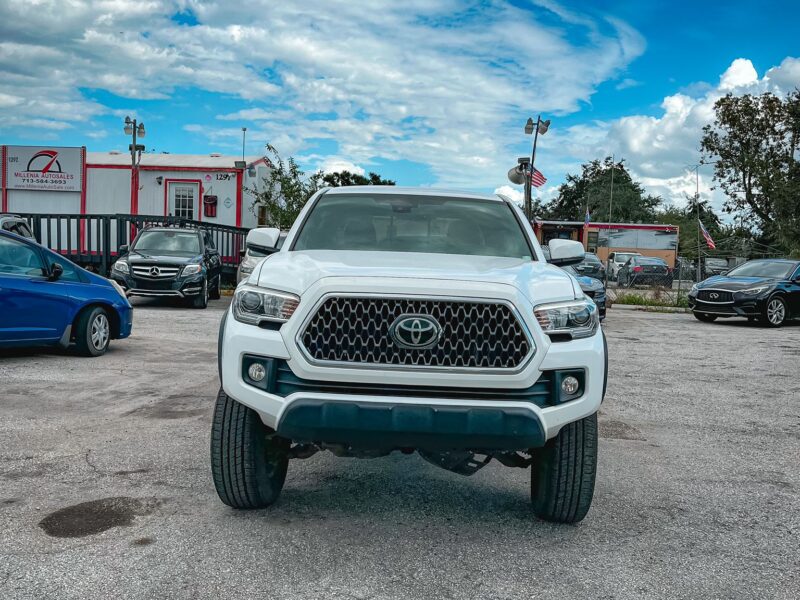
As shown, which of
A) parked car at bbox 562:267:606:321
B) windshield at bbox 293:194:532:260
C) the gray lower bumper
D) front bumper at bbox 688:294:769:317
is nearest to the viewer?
the gray lower bumper

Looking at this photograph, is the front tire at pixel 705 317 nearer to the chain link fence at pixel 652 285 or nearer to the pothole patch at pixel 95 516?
the chain link fence at pixel 652 285

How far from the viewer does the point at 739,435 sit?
6.53 m

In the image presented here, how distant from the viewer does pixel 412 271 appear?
3.79m

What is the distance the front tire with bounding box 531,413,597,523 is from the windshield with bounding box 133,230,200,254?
14.7 metres

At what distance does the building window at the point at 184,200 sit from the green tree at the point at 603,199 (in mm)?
42747

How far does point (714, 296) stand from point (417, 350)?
15.9 m

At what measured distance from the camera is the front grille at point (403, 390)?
3.61 m

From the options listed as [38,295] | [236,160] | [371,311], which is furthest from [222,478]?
[236,160]

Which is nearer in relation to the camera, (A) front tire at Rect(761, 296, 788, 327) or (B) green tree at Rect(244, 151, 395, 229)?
(A) front tire at Rect(761, 296, 788, 327)

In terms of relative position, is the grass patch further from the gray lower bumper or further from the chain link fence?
the gray lower bumper

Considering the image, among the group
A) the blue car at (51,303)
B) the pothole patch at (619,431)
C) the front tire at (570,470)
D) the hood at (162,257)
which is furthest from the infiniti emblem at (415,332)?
the hood at (162,257)

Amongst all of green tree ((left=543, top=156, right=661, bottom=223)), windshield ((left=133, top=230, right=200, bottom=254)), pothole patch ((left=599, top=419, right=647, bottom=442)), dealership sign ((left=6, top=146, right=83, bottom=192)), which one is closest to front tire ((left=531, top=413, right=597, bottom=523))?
pothole patch ((left=599, top=419, right=647, bottom=442))

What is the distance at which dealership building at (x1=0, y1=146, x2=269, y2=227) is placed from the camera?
3331 cm

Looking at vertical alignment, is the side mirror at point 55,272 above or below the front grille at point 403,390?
above
